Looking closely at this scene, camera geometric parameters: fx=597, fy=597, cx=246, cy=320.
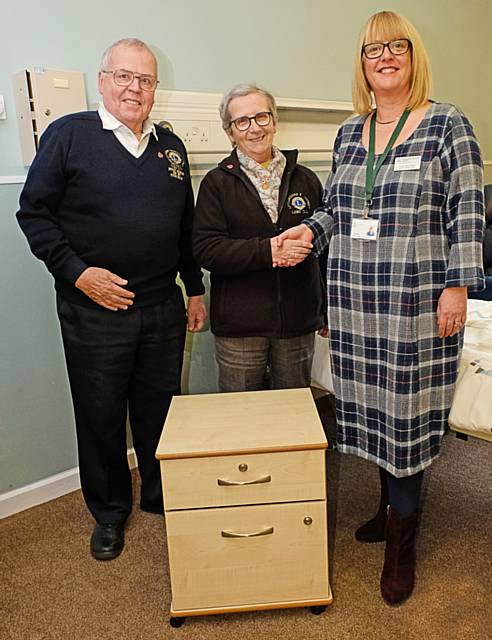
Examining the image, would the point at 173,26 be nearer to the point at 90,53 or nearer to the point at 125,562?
the point at 90,53

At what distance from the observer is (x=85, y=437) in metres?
1.95

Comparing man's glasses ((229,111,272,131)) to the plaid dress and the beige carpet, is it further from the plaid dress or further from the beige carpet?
the beige carpet

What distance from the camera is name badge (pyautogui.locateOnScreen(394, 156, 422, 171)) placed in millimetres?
1451

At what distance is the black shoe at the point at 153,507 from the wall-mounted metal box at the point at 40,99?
49.6 inches

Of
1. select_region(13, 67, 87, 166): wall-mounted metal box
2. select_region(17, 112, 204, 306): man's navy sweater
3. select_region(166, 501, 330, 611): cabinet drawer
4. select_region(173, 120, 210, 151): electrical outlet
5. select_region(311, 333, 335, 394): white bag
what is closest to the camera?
select_region(166, 501, 330, 611): cabinet drawer

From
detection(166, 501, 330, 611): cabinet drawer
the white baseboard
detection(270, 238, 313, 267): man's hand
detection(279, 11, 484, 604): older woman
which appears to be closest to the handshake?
detection(270, 238, 313, 267): man's hand

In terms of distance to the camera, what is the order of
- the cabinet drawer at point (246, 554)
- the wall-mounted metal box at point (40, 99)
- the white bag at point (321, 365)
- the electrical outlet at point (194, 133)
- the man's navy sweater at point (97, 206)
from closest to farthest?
the cabinet drawer at point (246, 554)
the man's navy sweater at point (97, 206)
the wall-mounted metal box at point (40, 99)
the white bag at point (321, 365)
the electrical outlet at point (194, 133)

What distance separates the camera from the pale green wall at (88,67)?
6.54 feet

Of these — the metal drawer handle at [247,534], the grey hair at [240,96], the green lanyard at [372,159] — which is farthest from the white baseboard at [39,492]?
the green lanyard at [372,159]

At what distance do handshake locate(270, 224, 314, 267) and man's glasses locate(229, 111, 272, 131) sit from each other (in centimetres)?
35

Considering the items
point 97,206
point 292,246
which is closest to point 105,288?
point 97,206

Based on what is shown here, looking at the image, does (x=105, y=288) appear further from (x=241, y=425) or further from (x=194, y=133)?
(x=194, y=133)

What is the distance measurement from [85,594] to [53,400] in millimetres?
740

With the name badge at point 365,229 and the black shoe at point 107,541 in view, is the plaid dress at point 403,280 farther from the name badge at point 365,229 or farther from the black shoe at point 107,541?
the black shoe at point 107,541
